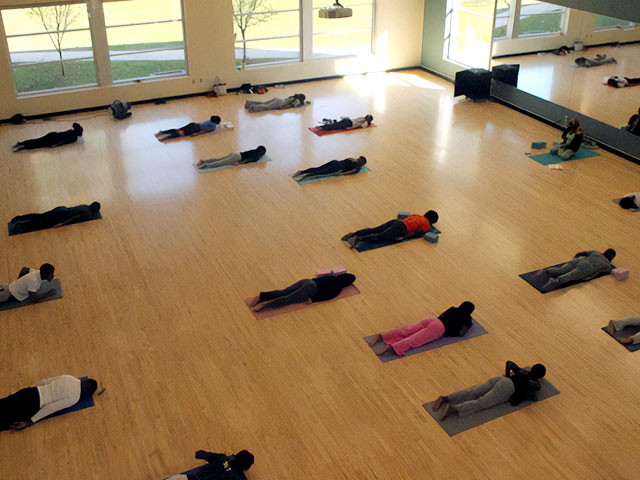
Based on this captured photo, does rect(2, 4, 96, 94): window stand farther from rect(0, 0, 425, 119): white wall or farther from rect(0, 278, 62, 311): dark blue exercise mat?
rect(0, 278, 62, 311): dark blue exercise mat

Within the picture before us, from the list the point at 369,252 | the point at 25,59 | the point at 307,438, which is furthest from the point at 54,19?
the point at 307,438

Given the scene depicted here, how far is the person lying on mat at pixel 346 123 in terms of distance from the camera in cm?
1062

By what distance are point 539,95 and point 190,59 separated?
609 centimetres

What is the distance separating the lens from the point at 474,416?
5.13 meters

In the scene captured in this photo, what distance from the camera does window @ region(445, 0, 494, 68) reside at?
11794 millimetres

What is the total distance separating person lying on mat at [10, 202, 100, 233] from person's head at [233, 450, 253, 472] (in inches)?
173

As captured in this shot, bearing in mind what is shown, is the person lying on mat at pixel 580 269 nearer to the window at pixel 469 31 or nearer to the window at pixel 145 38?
the window at pixel 469 31

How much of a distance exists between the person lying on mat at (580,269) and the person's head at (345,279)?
190 centimetres

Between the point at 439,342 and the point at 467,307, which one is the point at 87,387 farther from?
the point at 467,307

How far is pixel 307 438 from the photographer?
16.2ft

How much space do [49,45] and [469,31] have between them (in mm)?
7399

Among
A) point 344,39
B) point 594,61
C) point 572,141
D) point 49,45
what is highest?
point 49,45

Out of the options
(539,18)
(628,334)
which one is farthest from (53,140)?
(628,334)

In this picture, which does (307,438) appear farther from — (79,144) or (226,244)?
(79,144)
